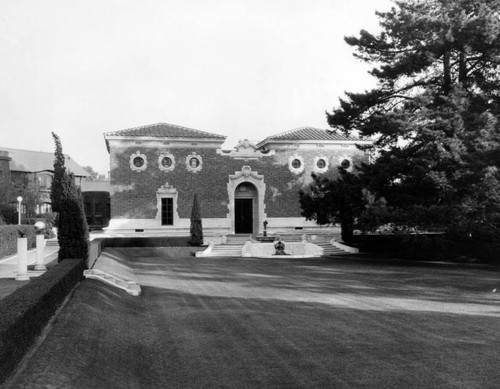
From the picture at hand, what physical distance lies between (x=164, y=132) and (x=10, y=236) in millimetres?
14323

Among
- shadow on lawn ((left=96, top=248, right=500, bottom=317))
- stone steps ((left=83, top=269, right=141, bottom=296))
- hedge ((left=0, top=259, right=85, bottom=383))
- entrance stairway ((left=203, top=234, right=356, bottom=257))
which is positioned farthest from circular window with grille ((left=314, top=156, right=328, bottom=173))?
hedge ((left=0, top=259, right=85, bottom=383))

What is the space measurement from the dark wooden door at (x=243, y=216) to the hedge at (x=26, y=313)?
91.3ft

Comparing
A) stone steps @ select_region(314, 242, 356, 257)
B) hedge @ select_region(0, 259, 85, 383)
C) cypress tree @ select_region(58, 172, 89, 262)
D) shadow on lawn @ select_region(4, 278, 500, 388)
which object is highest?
cypress tree @ select_region(58, 172, 89, 262)

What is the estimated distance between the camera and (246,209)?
40062mm

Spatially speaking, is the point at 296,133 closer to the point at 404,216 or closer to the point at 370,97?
the point at 370,97

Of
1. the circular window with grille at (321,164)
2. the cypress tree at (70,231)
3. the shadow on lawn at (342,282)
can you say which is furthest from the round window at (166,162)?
the cypress tree at (70,231)

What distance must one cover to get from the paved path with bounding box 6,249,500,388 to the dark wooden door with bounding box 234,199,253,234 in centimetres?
2167

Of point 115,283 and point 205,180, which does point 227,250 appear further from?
point 115,283

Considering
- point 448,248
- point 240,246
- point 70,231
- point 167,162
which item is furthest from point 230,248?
point 70,231

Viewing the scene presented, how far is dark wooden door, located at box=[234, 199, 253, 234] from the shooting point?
131 ft

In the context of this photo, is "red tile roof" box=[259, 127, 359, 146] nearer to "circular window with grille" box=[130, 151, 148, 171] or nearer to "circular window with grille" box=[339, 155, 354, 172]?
"circular window with grille" box=[339, 155, 354, 172]

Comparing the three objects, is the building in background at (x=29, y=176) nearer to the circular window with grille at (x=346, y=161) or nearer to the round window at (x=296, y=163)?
the round window at (x=296, y=163)

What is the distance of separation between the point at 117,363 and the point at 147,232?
101ft

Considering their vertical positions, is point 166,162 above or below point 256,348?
above
